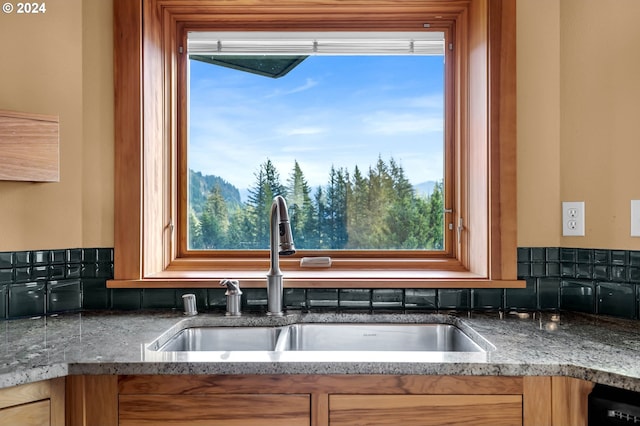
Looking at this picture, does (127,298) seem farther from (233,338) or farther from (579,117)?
(579,117)

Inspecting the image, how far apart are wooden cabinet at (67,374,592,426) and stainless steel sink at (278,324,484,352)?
18.3 inches

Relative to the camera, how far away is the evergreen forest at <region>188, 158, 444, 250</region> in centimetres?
195

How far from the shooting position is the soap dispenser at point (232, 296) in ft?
5.27

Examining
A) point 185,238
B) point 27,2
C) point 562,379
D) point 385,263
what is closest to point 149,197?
point 185,238

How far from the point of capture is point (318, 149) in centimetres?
196

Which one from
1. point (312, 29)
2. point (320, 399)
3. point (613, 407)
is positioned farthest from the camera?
point (312, 29)

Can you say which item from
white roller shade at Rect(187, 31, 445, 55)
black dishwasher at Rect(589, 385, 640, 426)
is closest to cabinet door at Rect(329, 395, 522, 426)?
black dishwasher at Rect(589, 385, 640, 426)

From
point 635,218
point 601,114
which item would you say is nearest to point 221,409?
point 635,218

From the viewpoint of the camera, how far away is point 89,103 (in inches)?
67.0

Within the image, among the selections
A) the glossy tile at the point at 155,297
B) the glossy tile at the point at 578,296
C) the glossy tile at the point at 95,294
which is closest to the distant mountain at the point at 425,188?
the glossy tile at the point at 578,296

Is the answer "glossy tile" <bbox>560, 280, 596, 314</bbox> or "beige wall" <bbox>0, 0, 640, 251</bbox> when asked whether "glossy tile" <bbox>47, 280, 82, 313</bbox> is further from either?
"glossy tile" <bbox>560, 280, 596, 314</bbox>

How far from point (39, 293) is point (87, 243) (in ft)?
0.75

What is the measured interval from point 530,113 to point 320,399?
125cm

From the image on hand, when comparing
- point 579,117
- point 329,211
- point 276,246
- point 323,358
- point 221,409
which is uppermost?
point 579,117
